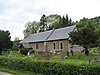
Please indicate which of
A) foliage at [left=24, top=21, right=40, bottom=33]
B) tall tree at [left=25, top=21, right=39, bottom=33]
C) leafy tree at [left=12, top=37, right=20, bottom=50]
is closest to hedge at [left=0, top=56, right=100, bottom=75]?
leafy tree at [left=12, top=37, right=20, bottom=50]

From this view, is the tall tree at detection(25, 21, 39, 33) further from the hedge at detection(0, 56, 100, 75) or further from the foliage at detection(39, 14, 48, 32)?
the hedge at detection(0, 56, 100, 75)

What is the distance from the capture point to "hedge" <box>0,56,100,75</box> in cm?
1733

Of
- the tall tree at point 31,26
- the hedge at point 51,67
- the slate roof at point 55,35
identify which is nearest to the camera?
the hedge at point 51,67

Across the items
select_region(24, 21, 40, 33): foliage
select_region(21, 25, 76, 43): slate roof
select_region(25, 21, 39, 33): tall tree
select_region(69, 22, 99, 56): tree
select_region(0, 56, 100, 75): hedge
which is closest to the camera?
select_region(0, 56, 100, 75): hedge

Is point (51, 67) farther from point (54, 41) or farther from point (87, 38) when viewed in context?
point (54, 41)

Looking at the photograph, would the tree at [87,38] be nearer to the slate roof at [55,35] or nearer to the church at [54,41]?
the church at [54,41]

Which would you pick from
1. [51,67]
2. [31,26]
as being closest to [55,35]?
[51,67]

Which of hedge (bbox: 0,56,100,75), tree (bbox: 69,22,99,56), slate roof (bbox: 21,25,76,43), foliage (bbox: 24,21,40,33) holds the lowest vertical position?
hedge (bbox: 0,56,100,75)

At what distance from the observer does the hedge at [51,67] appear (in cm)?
1733

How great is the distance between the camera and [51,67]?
20375mm

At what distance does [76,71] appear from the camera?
1777cm

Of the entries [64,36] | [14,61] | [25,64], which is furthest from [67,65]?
[64,36]

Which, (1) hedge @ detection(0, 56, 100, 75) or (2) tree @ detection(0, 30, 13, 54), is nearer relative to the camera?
(1) hedge @ detection(0, 56, 100, 75)

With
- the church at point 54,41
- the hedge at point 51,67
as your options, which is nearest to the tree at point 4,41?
the church at point 54,41
